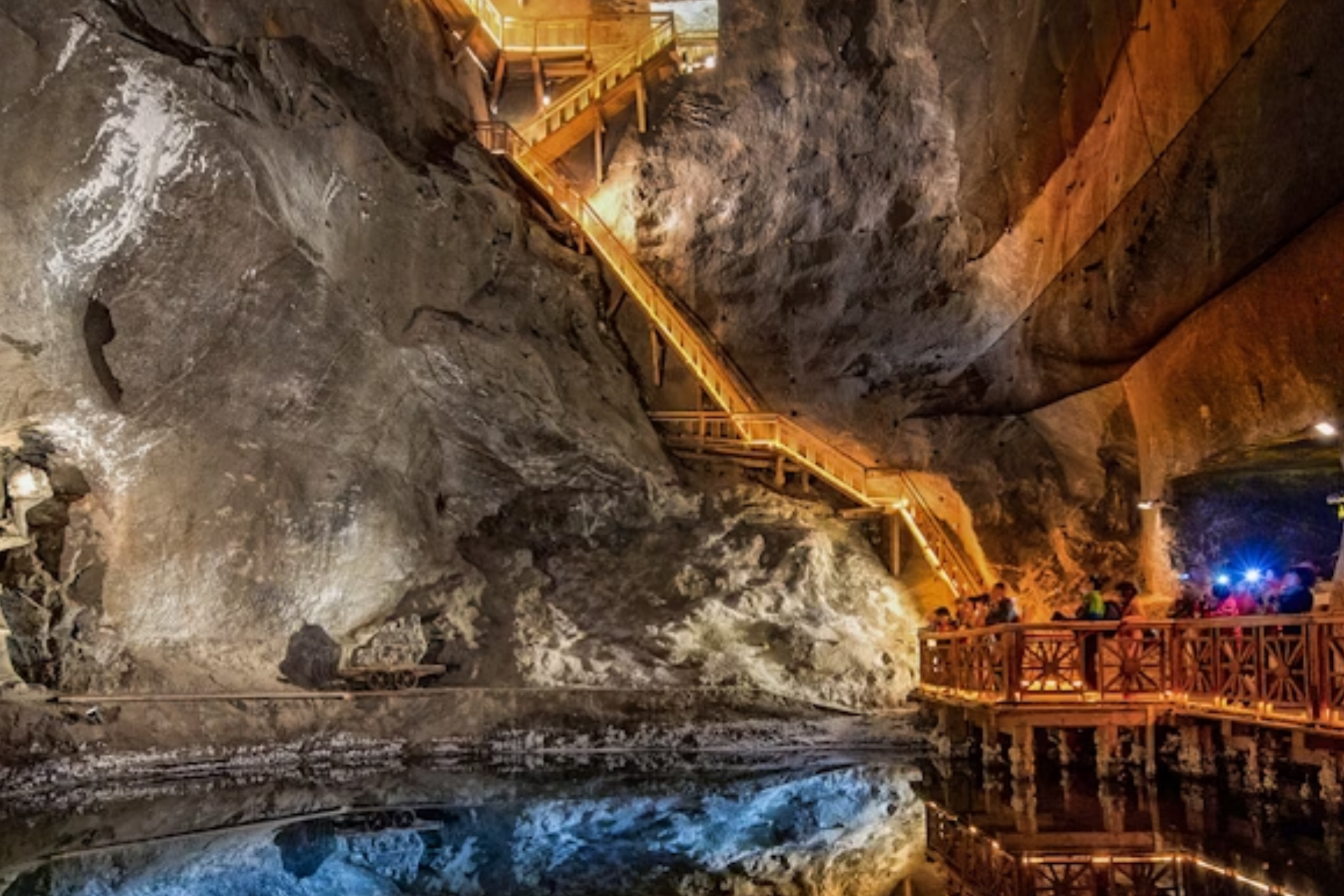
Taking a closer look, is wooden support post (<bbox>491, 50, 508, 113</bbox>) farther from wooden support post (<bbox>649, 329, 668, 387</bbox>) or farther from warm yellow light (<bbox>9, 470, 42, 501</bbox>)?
warm yellow light (<bbox>9, 470, 42, 501</bbox>)

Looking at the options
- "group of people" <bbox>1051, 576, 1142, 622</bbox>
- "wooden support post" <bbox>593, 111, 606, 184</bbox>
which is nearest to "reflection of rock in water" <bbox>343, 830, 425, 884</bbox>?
"group of people" <bbox>1051, 576, 1142, 622</bbox>

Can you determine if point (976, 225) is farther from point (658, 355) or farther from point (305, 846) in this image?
point (305, 846)

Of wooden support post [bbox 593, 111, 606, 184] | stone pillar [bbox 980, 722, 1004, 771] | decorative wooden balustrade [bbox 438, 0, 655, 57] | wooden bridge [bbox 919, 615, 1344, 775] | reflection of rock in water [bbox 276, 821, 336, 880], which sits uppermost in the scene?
decorative wooden balustrade [bbox 438, 0, 655, 57]

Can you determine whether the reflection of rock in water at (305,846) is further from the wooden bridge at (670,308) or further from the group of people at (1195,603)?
the wooden bridge at (670,308)

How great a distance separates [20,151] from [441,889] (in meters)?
10.1

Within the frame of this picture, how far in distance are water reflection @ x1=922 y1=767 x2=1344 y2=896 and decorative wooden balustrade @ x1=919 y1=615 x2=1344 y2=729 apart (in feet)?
3.46

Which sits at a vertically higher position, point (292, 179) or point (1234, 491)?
point (292, 179)

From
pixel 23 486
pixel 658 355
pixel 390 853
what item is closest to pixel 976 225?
pixel 658 355

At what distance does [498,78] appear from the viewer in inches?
907

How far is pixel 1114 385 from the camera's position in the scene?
17688mm

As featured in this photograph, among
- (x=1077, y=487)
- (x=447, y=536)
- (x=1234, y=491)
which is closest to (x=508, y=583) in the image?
(x=447, y=536)

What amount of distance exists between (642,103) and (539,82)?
265cm

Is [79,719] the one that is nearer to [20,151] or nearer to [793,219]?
[20,151]

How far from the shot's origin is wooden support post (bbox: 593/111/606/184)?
22.2 metres
